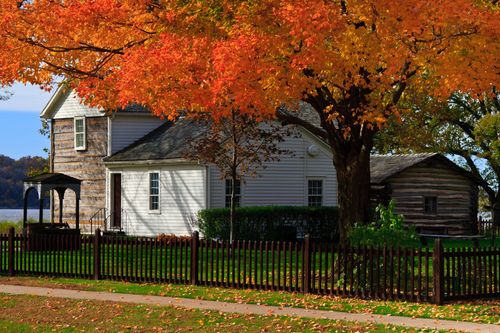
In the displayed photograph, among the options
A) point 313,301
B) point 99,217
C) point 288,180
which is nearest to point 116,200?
point 99,217

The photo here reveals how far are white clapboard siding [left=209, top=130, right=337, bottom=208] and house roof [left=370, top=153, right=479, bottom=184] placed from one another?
255 centimetres

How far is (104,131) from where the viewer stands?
4241cm

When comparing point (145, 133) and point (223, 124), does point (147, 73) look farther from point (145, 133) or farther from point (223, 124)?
point (145, 133)

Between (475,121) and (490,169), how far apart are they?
5.95m

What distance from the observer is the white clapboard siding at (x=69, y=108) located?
4347 centimetres

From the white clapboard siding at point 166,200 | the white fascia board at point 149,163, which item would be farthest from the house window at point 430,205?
the white fascia board at point 149,163

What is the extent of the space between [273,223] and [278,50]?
17.8 m

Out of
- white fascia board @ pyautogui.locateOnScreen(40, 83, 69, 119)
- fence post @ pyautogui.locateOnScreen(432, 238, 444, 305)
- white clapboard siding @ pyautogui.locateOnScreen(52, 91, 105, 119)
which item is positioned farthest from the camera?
white fascia board @ pyautogui.locateOnScreen(40, 83, 69, 119)

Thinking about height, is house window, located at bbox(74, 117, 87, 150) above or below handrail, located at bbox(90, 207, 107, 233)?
above

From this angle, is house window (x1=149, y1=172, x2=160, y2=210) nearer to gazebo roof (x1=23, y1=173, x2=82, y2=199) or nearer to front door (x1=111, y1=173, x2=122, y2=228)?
front door (x1=111, y1=173, x2=122, y2=228)

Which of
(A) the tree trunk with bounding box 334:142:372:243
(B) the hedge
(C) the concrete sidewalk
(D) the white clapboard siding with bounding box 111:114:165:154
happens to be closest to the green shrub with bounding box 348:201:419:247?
(A) the tree trunk with bounding box 334:142:372:243

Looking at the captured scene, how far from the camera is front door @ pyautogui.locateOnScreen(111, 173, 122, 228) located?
41.4m

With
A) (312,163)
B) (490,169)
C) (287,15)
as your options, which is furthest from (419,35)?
(490,169)

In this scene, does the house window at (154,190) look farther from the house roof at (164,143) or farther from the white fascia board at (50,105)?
the white fascia board at (50,105)
